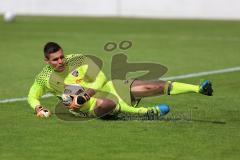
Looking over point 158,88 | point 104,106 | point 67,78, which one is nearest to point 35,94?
point 67,78

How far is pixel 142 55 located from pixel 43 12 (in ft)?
71.9

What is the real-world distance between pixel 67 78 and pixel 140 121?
4.25 ft

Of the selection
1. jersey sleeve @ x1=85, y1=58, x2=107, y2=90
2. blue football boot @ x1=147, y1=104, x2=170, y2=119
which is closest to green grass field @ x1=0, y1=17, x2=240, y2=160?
blue football boot @ x1=147, y1=104, x2=170, y2=119

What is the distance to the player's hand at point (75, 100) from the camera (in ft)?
34.9

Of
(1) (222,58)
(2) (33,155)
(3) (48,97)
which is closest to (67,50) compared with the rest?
(1) (222,58)

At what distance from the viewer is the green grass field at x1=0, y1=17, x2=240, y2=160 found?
885 cm

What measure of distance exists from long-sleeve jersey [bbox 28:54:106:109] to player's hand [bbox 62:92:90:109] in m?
0.33

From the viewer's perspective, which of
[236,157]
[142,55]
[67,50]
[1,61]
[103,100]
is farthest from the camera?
[67,50]

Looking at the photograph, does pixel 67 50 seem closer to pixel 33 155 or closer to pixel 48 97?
pixel 48 97

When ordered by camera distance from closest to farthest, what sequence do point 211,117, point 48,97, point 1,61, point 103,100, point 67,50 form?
point 103,100 < point 211,117 < point 48,97 < point 1,61 < point 67,50

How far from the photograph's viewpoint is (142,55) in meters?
22.0

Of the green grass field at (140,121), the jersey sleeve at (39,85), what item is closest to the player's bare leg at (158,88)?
the green grass field at (140,121)

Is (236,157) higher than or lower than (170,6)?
lower

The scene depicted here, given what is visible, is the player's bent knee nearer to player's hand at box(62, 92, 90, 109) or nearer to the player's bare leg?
player's hand at box(62, 92, 90, 109)
